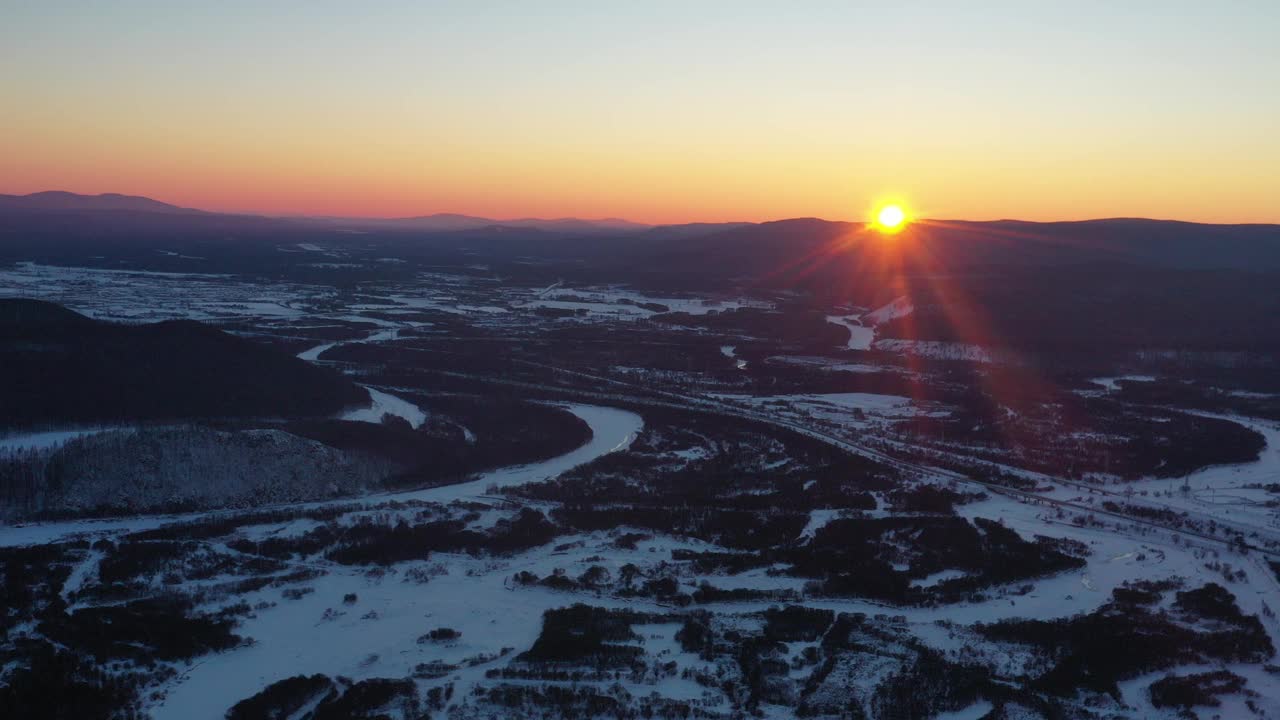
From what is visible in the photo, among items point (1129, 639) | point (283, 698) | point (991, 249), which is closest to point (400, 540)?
point (283, 698)

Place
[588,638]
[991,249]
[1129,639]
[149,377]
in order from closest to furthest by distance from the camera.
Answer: [588,638] → [1129,639] → [149,377] → [991,249]

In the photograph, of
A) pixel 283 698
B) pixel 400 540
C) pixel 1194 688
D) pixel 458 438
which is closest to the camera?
pixel 283 698

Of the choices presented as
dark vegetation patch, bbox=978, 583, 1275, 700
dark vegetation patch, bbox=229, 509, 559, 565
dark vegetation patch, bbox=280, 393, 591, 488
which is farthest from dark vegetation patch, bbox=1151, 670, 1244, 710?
dark vegetation patch, bbox=280, 393, 591, 488

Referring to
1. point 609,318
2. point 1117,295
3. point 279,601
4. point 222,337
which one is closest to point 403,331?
point 609,318

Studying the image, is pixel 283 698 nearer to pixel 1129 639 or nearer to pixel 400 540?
pixel 400 540

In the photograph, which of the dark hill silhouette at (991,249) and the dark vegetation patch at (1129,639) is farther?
the dark hill silhouette at (991,249)

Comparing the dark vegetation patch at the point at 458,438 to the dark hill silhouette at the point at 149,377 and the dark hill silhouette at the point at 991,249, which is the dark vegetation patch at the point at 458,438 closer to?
the dark hill silhouette at the point at 149,377

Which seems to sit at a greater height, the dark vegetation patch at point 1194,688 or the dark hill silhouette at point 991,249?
the dark hill silhouette at point 991,249

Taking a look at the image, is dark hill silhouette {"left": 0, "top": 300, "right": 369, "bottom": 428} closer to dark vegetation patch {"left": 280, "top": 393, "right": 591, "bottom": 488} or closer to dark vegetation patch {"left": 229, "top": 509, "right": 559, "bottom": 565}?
dark vegetation patch {"left": 280, "top": 393, "right": 591, "bottom": 488}

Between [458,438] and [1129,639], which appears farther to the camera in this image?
[458,438]

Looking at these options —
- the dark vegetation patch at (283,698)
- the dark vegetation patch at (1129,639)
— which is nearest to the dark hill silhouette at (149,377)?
the dark vegetation patch at (283,698)
